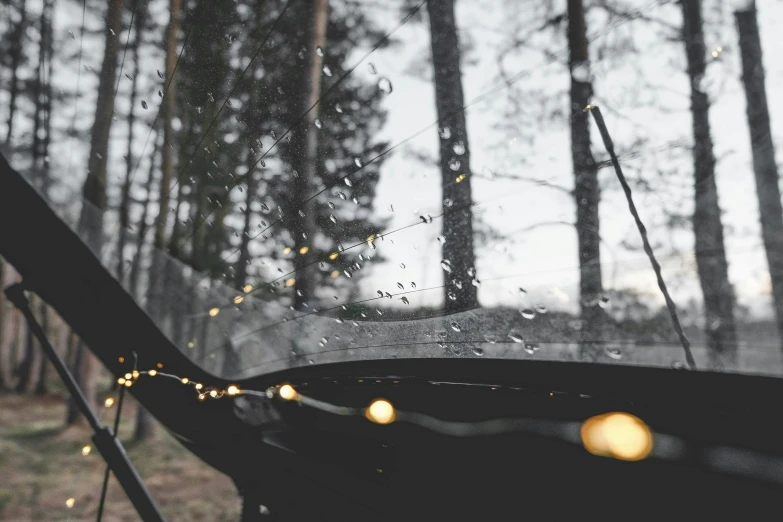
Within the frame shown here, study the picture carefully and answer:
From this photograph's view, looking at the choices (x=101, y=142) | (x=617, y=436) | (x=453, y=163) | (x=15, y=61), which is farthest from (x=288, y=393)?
(x=15, y=61)

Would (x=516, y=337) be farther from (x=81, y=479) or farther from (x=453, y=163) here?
(x=81, y=479)

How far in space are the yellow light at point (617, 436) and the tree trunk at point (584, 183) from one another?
203mm

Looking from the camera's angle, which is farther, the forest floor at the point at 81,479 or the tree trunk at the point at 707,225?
the forest floor at the point at 81,479

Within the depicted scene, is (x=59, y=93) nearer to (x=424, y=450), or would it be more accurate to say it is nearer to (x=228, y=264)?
(x=228, y=264)

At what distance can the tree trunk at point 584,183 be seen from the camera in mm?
756

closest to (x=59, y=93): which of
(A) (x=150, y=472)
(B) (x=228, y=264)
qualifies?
(B) (x=228, y=264)

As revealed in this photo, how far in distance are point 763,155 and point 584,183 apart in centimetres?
27

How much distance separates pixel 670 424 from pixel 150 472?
871 centimetres

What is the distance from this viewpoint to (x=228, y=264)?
1533 mm

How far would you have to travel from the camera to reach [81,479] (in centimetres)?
695

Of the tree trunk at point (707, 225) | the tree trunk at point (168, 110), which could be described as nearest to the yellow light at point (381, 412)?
the tree trunk at point (707, 225)

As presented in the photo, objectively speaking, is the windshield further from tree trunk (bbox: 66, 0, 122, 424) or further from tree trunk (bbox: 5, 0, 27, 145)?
tree trunk (bbox: 5, 0, 27, 145)

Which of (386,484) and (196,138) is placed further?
(196,138)

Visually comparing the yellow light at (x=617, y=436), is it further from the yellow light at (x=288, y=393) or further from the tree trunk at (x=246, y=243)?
the tree trunk at (x=246, y=243)
